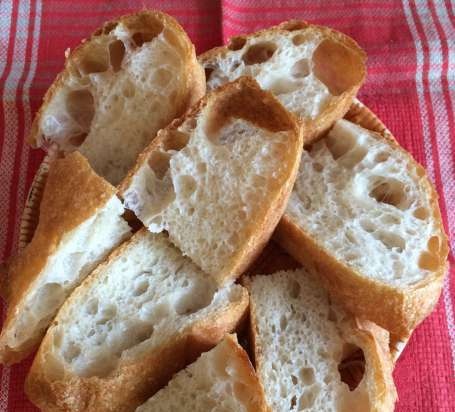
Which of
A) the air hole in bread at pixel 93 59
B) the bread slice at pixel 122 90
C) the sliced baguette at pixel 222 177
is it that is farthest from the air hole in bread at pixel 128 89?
the sliced baguette at pixel 222 177

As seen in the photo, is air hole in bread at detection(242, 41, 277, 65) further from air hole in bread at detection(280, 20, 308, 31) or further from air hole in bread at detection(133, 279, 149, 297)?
air hole in bread at detection(133, 279, 149, 297)

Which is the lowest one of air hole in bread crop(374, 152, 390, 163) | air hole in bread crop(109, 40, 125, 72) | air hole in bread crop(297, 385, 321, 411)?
air hole in bread crop(297, 385, 321, 411)

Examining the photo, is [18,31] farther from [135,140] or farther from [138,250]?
[138,250]

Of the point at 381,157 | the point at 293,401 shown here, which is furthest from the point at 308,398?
the point at 381,157

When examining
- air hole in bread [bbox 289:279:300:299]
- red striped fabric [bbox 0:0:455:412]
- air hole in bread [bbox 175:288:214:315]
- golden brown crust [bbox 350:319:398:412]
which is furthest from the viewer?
red striped fabric [bbox 0:0:455:412]

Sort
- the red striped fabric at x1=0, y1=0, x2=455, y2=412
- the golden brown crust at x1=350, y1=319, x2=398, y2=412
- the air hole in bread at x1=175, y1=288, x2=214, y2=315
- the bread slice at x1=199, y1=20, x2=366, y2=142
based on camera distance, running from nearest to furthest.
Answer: the golden brown crust at x1=350, y1=319, x2=398, y2=412, the air hole in bread at x1=175, y1=288, x2=214, y2=315, the bread slice at x1=199, y1=20, x2=366, y2=142, the red striped fabric at x1=0, y1=0, x2=455, y2=412

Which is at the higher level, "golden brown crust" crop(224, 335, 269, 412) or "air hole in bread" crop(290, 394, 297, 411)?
"golden brown crust" crop(224, 335, 269, 412)

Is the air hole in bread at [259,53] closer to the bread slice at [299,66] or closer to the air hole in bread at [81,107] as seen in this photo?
the bread slice at [299,66]

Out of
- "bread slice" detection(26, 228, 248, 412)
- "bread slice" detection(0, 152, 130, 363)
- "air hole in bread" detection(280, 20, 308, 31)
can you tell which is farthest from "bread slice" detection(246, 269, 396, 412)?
"air hole in bread" detection(280, 20, 308, 31)
